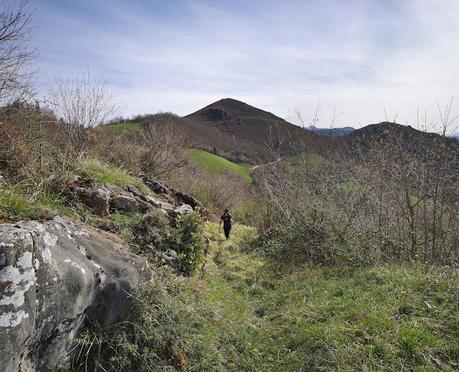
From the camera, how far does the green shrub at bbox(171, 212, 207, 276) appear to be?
21.8 feet

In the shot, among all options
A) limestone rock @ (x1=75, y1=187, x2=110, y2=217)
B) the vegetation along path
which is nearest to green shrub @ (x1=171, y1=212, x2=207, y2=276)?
the vegetation along path

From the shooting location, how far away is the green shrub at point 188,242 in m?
6.65

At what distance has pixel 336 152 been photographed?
36.5ft

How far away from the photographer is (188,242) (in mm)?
6781

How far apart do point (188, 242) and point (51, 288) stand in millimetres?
3693

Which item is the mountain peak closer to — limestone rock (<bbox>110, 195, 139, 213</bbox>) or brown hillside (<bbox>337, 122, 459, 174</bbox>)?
brown hillside (<bbox>337, 122, 459, 174</bbox>)

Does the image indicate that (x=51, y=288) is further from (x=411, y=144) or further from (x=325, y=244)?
(x=411, y=144)

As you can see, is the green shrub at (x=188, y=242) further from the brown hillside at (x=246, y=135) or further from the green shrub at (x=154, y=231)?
the brown hillside at (x=246, y=135)

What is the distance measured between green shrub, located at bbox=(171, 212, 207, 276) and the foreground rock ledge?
Result: 242 cm

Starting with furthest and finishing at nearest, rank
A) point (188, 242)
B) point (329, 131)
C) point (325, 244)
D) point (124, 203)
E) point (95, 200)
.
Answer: point (329, 131), point (325, 244), point (188, 242), point (124, 203), point (95, 200)

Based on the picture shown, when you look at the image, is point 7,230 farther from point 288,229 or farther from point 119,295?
point 288,229

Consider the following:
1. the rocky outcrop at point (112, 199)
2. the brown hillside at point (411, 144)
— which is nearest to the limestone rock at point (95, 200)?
the rocky outcrop at point (112, 199)

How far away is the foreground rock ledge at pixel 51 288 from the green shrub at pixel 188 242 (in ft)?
7.94

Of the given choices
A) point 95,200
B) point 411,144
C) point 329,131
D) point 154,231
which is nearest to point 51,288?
point 95,200
